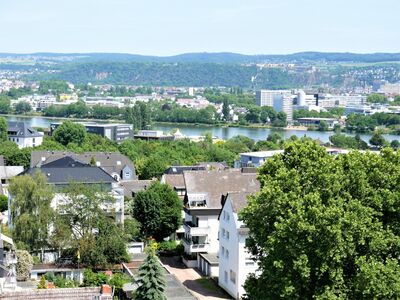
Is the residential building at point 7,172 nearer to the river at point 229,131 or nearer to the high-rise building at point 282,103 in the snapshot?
the river at point 229,131

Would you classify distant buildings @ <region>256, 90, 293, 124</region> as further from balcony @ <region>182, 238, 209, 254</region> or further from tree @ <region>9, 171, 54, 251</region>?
tree @ <region>9, 171, 54, 251</region>

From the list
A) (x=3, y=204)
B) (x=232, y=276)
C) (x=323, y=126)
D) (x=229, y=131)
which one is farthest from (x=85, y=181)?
(x=323, y=126)

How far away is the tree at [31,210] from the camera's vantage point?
890 inches

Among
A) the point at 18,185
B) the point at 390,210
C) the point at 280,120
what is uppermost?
the point at 390,210

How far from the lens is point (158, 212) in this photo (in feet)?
84.5

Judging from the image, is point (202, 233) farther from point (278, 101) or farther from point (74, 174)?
point (278, 101)

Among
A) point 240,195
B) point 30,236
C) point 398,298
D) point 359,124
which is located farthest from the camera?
point 359,124

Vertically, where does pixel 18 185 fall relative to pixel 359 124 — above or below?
above

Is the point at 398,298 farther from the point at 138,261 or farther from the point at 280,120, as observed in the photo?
the point at 280,120

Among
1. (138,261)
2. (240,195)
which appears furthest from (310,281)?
(138,261)

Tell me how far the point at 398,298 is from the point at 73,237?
40.9ft

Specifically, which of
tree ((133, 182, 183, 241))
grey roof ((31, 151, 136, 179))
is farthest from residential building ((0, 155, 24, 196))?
tree ((133, 182, 183, 241))

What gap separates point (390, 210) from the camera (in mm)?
13758

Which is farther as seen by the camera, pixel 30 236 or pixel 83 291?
pixel 30 236
